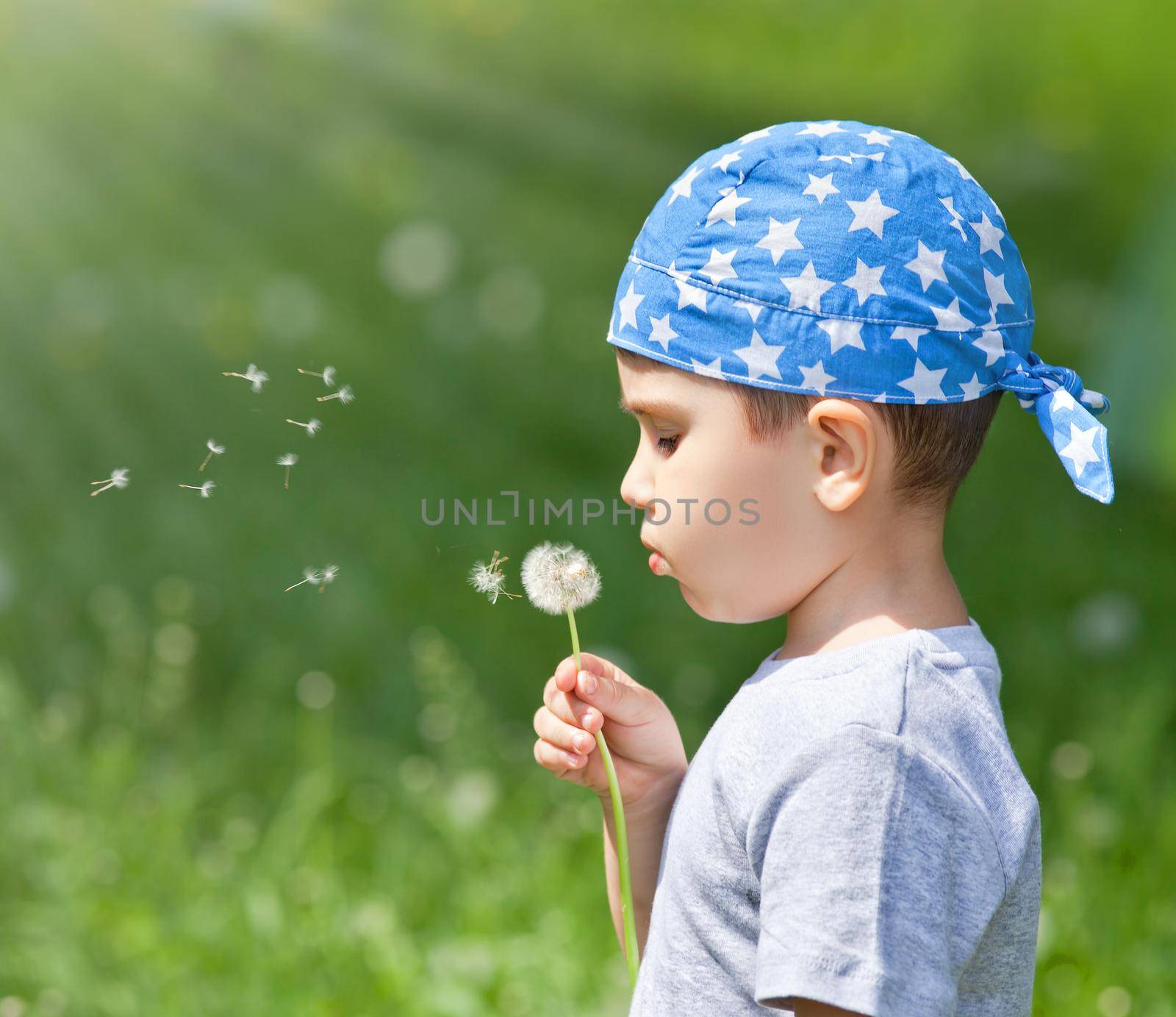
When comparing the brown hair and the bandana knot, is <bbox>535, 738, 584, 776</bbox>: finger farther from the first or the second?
the bandana knot

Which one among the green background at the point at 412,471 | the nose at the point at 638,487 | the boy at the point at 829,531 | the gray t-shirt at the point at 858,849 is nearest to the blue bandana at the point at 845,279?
the boy at the point at 829,531

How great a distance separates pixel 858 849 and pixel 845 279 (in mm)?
453

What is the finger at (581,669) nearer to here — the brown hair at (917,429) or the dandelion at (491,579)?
the dandelion at (491,579)

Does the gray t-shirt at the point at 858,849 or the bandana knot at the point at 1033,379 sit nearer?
the gray t-shirt at the point at 858,849

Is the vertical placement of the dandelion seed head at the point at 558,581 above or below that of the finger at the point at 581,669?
above

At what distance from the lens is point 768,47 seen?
3.63m

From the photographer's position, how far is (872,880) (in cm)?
93

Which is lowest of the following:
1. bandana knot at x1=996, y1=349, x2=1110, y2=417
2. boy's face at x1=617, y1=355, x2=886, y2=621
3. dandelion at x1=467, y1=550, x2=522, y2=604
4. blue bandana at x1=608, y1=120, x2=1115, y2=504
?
dandelion at x1=467, y1=550, x2=522, y2=604

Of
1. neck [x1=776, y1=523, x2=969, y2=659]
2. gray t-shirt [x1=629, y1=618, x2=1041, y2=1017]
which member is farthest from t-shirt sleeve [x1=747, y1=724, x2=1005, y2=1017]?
neck [x1=776, y1=523, x2=969, y2=659]

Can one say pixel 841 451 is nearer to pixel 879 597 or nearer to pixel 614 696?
pixel 879 597

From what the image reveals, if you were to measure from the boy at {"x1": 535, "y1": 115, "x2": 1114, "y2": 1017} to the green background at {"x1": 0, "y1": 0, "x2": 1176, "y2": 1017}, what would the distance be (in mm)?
892

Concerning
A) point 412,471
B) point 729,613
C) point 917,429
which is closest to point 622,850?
point 729,613

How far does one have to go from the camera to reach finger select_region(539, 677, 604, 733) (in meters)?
1.16

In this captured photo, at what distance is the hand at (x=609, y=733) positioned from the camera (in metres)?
1.17
